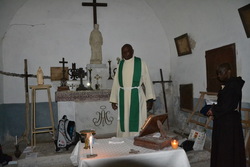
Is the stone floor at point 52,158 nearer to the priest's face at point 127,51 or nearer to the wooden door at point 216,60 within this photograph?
the wooden door at point 216,60

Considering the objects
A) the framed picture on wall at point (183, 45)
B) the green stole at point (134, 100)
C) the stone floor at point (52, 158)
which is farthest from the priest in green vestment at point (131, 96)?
the framed picture on wall at point (183, 45)

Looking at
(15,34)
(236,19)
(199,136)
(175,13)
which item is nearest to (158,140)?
(199,136)

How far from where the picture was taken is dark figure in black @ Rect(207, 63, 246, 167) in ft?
8.55

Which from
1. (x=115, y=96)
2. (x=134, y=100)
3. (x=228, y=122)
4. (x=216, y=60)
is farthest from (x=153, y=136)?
(x=216, y=60)

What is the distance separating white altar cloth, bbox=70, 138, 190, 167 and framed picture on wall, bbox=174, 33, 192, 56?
4256 mm

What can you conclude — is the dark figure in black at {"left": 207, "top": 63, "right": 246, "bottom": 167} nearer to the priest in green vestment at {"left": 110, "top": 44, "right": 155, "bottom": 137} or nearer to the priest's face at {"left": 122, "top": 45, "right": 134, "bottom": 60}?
the priest in green vestment at {"left": 110, "top": 44, "right": 155, "bottom": 137}

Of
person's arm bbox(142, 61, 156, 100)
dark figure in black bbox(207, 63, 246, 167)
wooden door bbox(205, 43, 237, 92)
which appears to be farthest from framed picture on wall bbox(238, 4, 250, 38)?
person's arm bbox(142, 61, 156, 100)

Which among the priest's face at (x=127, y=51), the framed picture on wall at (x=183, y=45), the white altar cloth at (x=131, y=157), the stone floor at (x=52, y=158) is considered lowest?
the stone floor at (x=52, y=158)

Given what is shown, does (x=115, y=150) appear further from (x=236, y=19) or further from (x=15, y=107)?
(x=15, y=107)

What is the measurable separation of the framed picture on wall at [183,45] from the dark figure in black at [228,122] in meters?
3.16

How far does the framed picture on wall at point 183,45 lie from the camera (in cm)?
572

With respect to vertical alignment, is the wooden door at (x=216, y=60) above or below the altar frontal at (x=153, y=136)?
above

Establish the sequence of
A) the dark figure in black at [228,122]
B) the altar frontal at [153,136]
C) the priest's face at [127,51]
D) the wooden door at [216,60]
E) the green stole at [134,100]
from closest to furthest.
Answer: the altar frontal at [153,136] → the dark figure in black at [228,122] → the priest's face at [127,51] → the green stole at [134,100] → the wooden door at [216,60]

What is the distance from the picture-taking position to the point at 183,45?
5.99 metres
